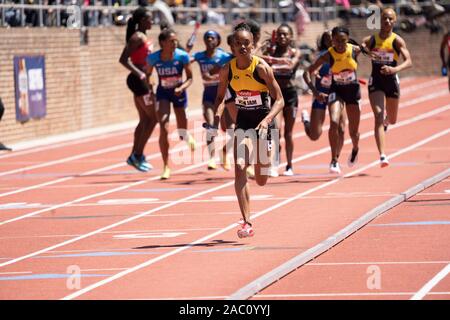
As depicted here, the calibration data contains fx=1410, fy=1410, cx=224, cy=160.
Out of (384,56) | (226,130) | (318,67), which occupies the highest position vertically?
(384,56)

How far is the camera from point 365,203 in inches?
686

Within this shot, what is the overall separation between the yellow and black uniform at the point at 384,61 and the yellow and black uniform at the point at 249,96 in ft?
21.3

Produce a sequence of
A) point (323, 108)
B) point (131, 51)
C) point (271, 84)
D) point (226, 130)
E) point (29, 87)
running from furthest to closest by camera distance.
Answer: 1. point (29, 87)
2. point (131, 51)
3. point (323, 108)
4. point (226, 130)
5. point (271, 84)

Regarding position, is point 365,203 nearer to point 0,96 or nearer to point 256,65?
point 256,65

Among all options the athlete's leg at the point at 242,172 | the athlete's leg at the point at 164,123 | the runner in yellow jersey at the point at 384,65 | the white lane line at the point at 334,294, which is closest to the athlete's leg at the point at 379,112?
the runner in yellow jersey at the point at 384,65

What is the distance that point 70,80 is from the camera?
3381cm

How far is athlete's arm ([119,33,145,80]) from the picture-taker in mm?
22672

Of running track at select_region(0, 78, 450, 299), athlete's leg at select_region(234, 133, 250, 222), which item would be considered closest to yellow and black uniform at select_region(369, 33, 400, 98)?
running track at select_region(0, 78, 450, 299)

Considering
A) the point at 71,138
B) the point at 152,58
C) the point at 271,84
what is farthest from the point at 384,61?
the point at 71,138

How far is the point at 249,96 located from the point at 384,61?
6646mm

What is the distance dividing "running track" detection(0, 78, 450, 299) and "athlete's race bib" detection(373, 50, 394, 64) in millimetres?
Result: 1711

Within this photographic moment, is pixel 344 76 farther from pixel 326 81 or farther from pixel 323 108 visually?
pixel 323 108

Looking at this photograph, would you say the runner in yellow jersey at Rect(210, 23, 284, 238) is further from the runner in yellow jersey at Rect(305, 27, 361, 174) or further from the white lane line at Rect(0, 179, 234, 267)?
the runner in yellow jersey at Rect(305, 27, 361, 174)
